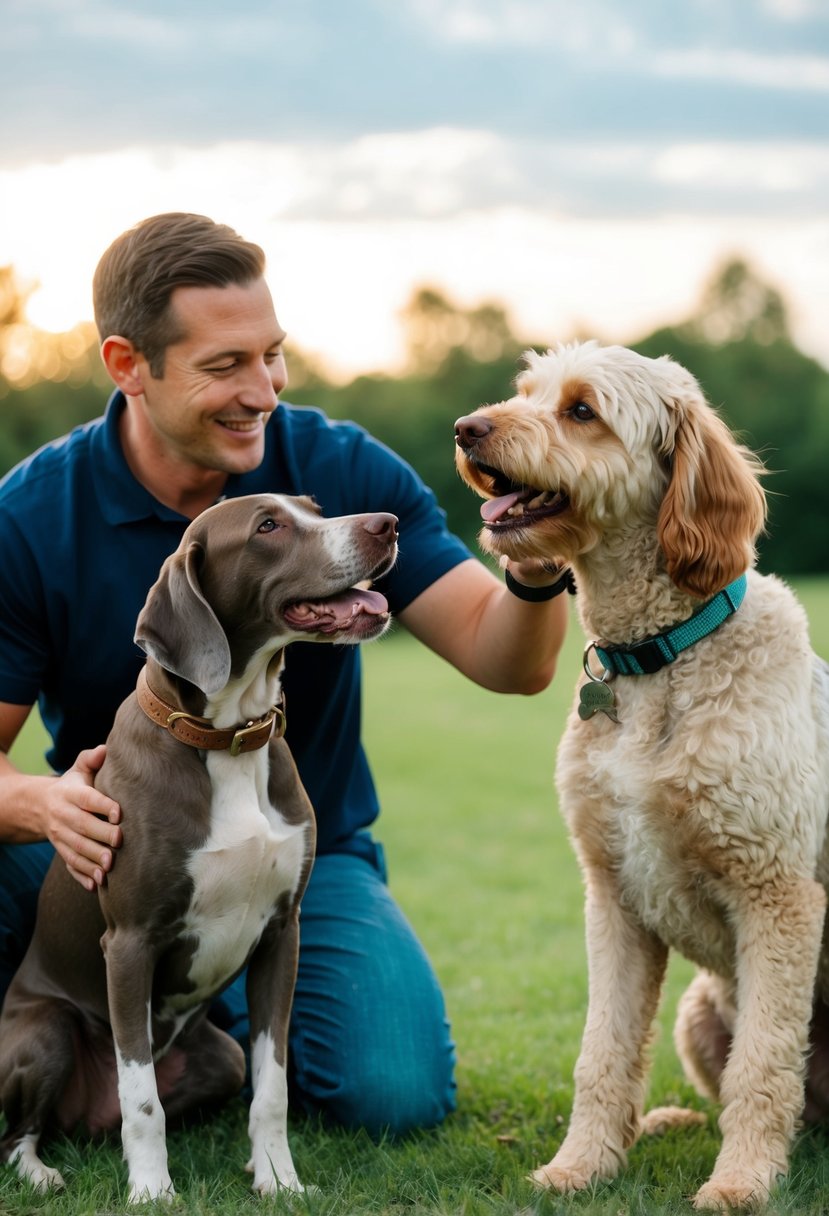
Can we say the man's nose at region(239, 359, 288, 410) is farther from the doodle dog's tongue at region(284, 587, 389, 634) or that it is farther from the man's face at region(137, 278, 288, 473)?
the doodle dog's tongue at region(284, 587, 389, 634)

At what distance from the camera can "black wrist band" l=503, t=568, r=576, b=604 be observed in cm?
388

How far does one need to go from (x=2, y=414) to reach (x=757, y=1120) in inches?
1573

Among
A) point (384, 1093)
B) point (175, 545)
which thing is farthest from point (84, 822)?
point (384, 1093)

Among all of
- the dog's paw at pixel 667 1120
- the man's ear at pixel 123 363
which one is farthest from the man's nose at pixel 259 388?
the dog's paw at pixel 667 1120

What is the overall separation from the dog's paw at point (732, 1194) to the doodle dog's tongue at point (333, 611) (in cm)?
160

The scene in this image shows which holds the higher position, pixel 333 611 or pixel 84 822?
pixel 333 611

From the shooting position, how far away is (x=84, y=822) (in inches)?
136

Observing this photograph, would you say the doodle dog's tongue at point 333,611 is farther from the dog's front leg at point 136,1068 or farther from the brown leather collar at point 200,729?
the dog's front leg at point 136,1068

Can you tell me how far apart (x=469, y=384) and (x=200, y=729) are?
163 feet

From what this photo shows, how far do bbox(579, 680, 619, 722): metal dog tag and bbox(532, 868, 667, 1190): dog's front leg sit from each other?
1.44 feet

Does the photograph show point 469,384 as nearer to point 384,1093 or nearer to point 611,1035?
point 384,1093

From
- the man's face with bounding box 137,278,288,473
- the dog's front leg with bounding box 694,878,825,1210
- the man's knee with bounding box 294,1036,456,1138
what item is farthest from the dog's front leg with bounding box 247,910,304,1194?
the man's face with bounding box 137,278,288,473

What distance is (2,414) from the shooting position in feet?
133

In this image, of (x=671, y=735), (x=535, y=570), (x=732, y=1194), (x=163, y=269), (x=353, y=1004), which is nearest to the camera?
(x=732, y=1194)
